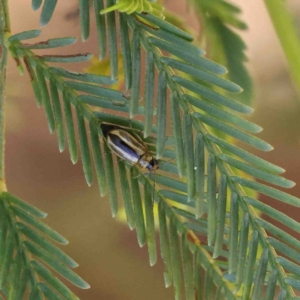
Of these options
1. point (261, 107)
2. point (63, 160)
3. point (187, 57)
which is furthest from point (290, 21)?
point (63, 160)

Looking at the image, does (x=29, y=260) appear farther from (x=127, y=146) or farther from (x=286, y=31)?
(x=286, y=31)

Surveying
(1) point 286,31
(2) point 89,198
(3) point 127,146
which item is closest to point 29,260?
(3) point 127,146

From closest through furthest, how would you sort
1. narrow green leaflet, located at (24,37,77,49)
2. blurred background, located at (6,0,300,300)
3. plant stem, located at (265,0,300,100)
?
narrow green leaflet, located at (24,37,77,49), plant stem, located at (265,0,300,100), blurred background, located at (6,0,300,300)

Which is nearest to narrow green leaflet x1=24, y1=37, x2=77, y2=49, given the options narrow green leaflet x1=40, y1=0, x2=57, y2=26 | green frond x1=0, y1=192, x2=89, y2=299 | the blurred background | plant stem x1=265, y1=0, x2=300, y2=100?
narrow green leaflet x1=40, y1=0, x2=57, y2=26

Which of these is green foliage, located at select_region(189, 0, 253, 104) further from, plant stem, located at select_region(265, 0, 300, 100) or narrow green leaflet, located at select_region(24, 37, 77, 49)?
narrow green leaflet, located at select_region(24, 37, 77, 49)

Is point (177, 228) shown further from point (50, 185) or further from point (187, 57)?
point (50, 185)
